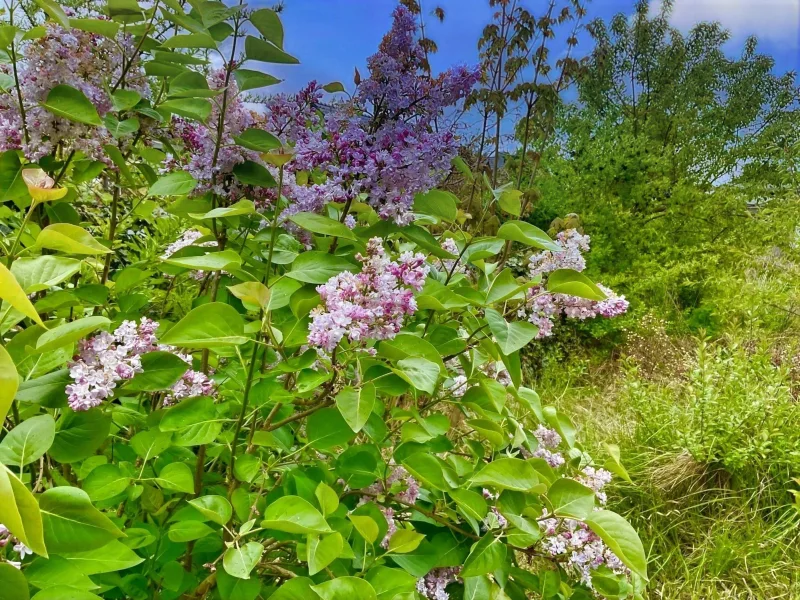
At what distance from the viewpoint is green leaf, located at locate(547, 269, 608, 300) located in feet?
2.24

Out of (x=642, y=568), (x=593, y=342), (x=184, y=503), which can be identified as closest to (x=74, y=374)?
(x=184, y=503)

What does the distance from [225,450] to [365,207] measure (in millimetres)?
390

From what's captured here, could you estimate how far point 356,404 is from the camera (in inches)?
22.4

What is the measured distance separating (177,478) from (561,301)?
1.83ft

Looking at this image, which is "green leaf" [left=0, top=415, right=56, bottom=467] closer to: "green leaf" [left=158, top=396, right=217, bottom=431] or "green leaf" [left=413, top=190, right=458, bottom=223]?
"green leaf" [left=158, top=396, right=217, bottom=431]

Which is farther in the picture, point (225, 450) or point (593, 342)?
point (593, 342)

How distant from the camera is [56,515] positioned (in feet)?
1.49

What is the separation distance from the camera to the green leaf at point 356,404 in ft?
1.80

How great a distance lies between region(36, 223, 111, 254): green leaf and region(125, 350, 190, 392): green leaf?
0.48 feet

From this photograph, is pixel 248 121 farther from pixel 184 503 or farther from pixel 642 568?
pixel 642 568

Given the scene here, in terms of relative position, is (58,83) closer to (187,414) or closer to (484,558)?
(187,414)

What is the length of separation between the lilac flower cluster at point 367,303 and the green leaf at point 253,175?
0.70 ft

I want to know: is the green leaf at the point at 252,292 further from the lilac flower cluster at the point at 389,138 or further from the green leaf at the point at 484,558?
the green leaf at the point at 484,558

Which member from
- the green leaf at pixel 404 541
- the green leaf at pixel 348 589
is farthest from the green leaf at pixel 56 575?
the green leaf at pixel 404 541
